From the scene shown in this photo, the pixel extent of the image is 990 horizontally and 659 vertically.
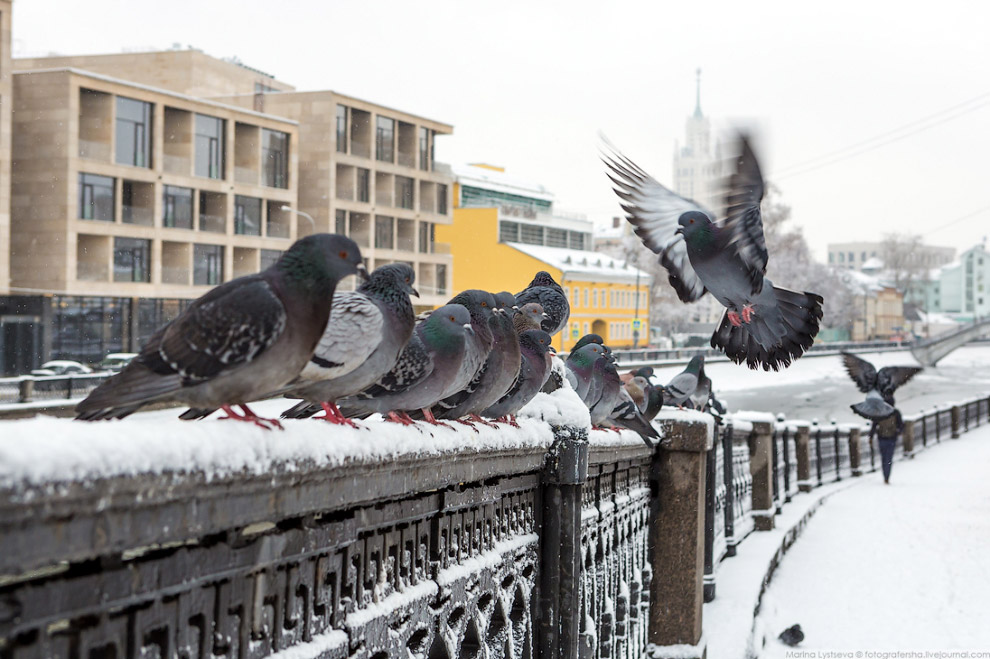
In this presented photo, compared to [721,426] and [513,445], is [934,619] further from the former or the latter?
[513,445]

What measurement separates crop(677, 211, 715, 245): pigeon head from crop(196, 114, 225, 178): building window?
39600mm

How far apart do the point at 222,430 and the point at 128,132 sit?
39.8m

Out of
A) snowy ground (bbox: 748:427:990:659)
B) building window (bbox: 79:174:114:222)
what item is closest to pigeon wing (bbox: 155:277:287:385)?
snowy ground (bbox: 748:427:990:659)

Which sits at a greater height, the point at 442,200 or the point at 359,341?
the point at 442,200

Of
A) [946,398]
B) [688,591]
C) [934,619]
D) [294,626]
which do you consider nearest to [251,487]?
[294,626]

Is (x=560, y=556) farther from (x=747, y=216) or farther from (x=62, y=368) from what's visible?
(x=62, y=368)

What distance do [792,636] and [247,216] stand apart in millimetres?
39105

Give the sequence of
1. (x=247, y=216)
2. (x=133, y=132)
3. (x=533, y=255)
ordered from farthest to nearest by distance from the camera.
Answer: (x=533, y=255) < (x=247, y=216) < (x=133, y=132)

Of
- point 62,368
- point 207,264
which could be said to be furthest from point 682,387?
point 207,264

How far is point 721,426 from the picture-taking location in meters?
8.22

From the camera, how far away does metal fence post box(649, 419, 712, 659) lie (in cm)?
523

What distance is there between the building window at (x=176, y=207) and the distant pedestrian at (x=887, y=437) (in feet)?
96.6

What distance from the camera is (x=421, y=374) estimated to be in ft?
9.89

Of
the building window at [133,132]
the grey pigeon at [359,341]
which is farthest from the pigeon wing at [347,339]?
the building window at [133,132]
